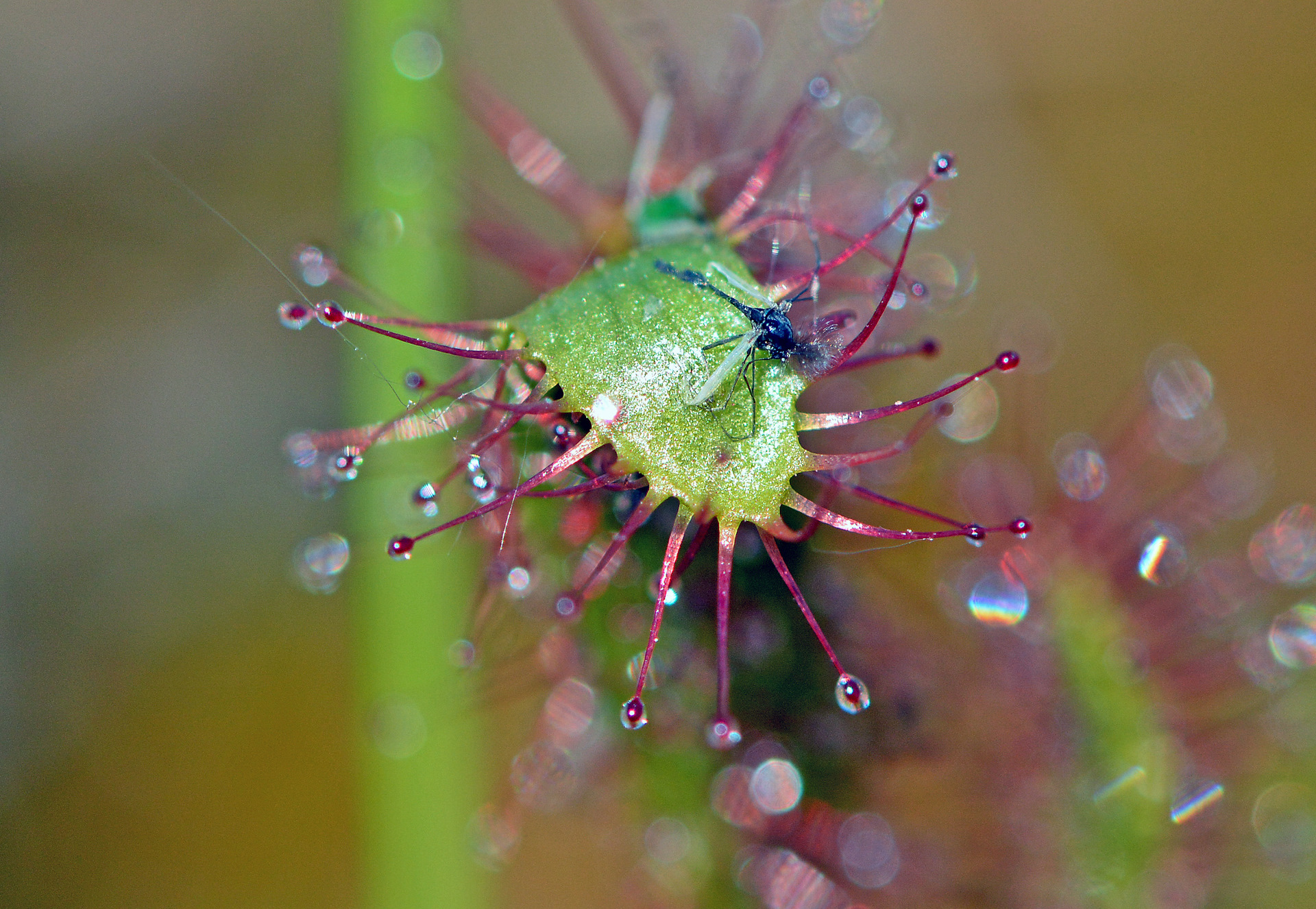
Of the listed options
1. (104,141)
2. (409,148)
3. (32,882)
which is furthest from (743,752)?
(104,141)

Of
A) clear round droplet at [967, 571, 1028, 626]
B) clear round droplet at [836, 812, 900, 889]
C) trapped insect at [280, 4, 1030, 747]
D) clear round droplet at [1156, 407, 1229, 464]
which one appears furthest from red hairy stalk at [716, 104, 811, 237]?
clear round droplet at [1156, 407, 1229, 464]

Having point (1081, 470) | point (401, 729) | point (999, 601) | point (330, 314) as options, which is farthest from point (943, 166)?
point (401, 729)

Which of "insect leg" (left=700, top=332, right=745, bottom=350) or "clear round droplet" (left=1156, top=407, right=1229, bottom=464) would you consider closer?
"insect leg" (left=700, top=332, right=745, bottom=350)

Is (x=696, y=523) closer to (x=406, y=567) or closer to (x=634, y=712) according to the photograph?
(x=634, y=712)

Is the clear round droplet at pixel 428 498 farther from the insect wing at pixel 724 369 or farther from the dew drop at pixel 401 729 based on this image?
the dew drop at pixel 401 729

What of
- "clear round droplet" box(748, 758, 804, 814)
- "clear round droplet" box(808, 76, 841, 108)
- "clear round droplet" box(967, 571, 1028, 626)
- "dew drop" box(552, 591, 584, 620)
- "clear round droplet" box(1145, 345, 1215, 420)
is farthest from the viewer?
"clear round droplet" box(1145, 345, 1215, 420)

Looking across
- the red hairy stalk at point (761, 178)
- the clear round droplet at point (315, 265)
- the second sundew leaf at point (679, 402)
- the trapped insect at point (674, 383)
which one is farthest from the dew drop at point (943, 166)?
the clear round droplet at point (315, 265)

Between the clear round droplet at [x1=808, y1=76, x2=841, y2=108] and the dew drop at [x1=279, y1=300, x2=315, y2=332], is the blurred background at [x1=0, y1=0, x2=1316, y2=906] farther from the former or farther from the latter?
the dew drop at [x1=279, y1=300, x2=315, y2=332]

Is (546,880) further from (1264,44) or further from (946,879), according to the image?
(1264,44)
